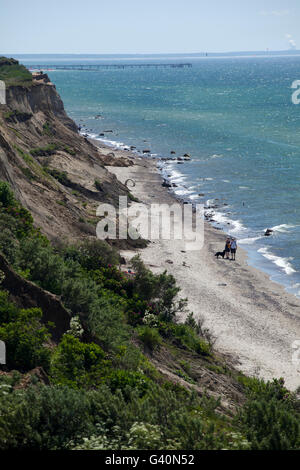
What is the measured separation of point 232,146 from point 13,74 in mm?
30965

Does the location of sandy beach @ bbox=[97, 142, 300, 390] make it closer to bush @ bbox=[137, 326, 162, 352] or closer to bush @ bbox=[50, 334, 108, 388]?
bush @ bbox=[137, 326, 162, 352]

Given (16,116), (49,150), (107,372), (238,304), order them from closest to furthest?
1. (107,372)
2. (238,304)
3. (49,150)
4. (16,116)

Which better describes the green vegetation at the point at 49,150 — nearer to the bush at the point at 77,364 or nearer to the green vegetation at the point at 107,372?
the green vegetation at the point at 107,372

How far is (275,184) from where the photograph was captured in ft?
164

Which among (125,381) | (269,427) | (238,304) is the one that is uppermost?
(269,427)

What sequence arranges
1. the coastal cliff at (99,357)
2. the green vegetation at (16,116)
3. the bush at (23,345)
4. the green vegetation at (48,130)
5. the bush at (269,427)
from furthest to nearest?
1. the green vegetation at (48,130)
2. the green vegetation at (16,116)
3. the bush at (23,345)
4. the coastal cliff at (99,357)
5. the bush at (269,427)

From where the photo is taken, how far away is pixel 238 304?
24.6 m

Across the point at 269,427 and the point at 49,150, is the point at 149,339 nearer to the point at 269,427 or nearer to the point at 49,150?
the point at 269,427

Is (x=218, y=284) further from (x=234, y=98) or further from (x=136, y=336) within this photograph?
(x=234, y=98)

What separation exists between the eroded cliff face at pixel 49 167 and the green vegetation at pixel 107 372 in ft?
15.4

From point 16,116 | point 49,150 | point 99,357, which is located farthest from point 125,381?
point 16,116

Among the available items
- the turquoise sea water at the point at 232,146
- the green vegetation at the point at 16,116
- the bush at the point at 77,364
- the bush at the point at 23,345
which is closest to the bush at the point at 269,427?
the bush at the point at 77,364

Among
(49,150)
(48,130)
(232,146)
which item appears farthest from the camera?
(232,146)

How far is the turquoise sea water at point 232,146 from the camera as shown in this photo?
3681 cm
